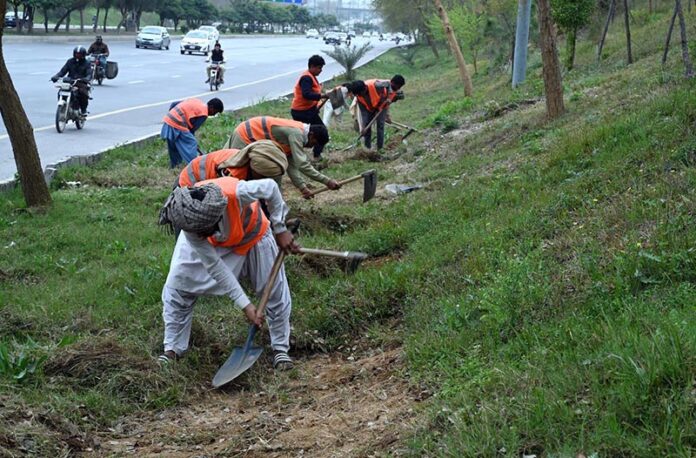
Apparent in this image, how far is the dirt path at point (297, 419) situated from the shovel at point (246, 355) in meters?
0.11

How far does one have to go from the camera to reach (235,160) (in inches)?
278

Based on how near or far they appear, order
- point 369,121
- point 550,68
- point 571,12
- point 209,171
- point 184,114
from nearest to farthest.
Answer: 1. point 209,171
2. point 184,114
3. point 550,68
4. point 369,121
5. point 571,12

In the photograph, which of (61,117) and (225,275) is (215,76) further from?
(225,275)

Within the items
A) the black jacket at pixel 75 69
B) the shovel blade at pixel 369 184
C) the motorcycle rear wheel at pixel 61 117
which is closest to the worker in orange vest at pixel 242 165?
the shovel blade at pixel 369 184

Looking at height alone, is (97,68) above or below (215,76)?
above

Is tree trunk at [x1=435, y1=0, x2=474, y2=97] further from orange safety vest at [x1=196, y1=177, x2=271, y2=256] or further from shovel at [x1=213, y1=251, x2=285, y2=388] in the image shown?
shovel at [x1=213, y1=251, x2=285, y2=388]

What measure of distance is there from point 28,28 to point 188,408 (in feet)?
150

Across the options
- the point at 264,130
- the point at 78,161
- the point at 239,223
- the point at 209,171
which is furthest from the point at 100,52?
the point at 239,223

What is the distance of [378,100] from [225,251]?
920cm

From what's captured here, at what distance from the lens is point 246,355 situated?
5.98 metres

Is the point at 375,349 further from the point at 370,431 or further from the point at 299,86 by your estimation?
the point at 299,86

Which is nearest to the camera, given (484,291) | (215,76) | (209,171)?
(484,291)

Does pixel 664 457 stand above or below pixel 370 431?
above

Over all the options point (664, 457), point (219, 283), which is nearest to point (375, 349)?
point (219, 283)
